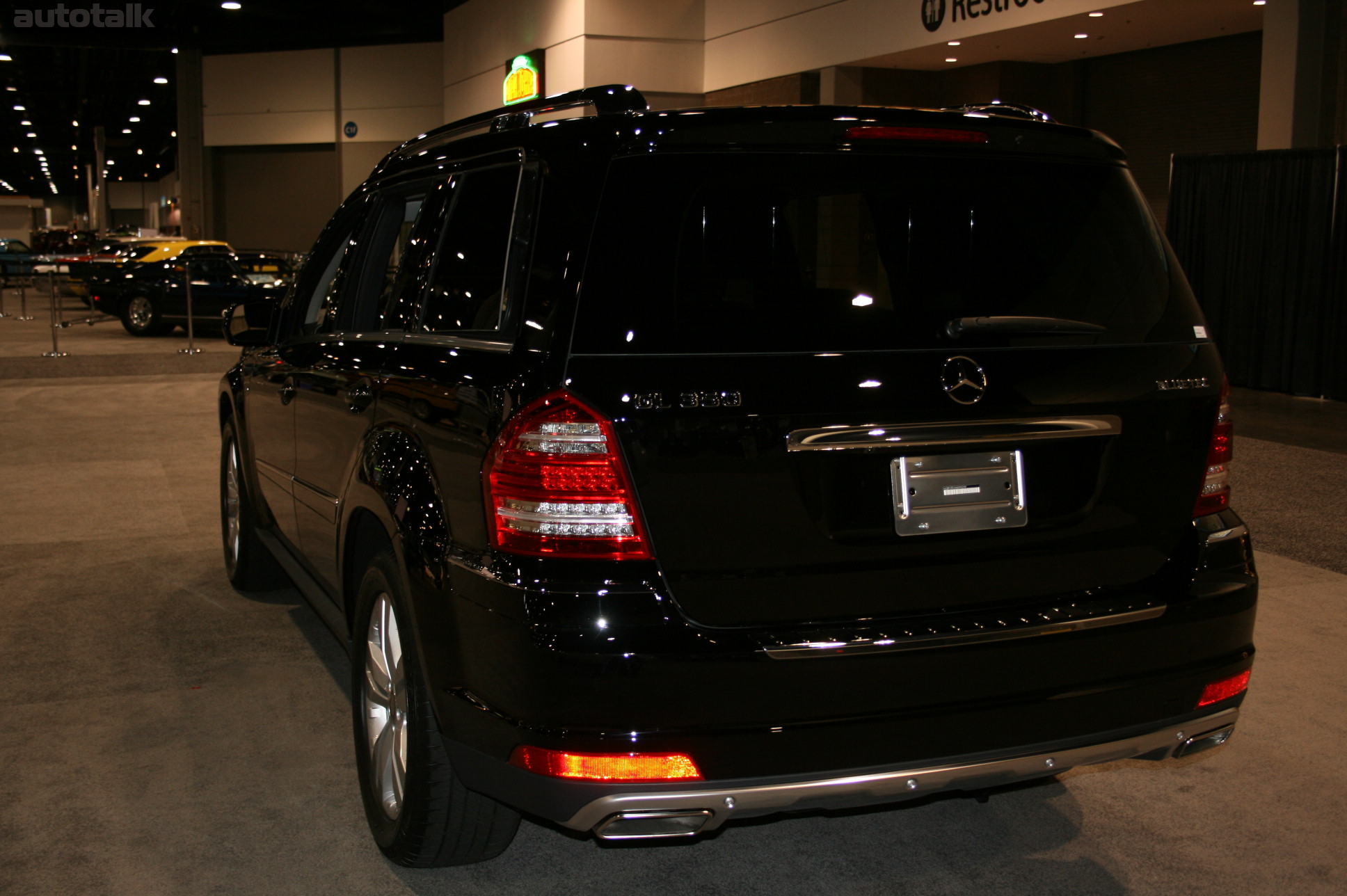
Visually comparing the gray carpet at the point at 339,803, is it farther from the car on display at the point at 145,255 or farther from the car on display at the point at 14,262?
the car on display at the point at 14,262

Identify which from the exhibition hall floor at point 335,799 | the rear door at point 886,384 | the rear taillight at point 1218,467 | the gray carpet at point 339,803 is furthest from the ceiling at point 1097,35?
the rear door at point 886,384

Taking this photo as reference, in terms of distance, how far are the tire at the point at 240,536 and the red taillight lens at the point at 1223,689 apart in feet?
13.2

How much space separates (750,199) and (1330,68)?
13.5 m

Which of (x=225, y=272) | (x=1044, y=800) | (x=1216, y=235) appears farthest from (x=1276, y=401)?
(x=225, y=272)

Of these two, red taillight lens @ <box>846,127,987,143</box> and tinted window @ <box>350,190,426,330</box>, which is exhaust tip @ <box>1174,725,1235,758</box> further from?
tinted window @ <box>350,190,426,330</box>

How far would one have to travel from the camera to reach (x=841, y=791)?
2516 mm

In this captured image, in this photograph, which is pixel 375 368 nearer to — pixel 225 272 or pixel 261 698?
pixel 261 698

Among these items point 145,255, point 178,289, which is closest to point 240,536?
point 178,289

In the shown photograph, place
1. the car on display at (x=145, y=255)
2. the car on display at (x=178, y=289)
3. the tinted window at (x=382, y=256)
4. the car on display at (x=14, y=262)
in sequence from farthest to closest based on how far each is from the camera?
the car on display at (x=14, y=262)
the car on display at (x=145, y=255)
the car on display at (x=178, y=289)
the tinted window at (x=382, y=256)

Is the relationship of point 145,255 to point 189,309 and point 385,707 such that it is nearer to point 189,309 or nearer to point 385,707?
point 189,309

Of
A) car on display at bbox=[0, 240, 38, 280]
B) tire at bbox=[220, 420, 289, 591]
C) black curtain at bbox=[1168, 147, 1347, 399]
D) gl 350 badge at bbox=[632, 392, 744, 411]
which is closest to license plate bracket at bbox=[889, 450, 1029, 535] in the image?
gl 350 badge at bbox=[632, 392, 744, 411]

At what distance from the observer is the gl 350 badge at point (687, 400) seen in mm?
2443

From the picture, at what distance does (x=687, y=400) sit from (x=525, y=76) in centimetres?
2333

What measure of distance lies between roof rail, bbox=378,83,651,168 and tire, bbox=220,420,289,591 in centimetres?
236
